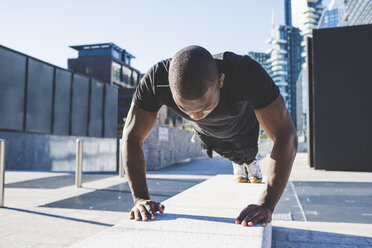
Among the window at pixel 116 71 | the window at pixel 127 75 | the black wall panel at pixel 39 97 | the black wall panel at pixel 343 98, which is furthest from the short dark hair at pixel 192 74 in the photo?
the window at pixel 127 75

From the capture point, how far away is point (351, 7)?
18.1m

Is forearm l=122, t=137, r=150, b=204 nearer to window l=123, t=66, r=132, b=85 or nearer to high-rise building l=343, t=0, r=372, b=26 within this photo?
high-rise building l=343, t=0, r=372, b=26

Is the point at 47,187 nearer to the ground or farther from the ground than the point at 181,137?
nearer to the ground

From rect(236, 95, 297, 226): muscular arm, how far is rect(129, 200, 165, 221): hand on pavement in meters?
0.66

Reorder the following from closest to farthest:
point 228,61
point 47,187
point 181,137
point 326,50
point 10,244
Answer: point 228,61 < point 10,244 < point 47,187 < point 326,50 < point 181,137

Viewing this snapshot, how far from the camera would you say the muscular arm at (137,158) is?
246 centimetres

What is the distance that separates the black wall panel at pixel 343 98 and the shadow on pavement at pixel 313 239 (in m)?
8.44

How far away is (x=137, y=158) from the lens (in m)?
2.62

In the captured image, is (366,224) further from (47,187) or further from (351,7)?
(351,7)

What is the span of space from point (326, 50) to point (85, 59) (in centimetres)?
4543

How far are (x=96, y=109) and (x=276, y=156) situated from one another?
18057 mm

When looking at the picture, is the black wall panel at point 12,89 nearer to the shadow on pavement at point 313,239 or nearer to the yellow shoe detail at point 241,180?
the yellow shoe detail at point 241,180

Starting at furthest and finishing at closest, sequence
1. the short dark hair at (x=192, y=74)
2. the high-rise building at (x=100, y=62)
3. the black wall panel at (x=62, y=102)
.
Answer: the high-rise building at (x=100, y=62)
the black wall panel at (x=62, y=102)
the short dark hair at (x=192, y=74)

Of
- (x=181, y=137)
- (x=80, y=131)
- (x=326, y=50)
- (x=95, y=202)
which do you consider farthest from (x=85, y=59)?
(x=95, y=202)
